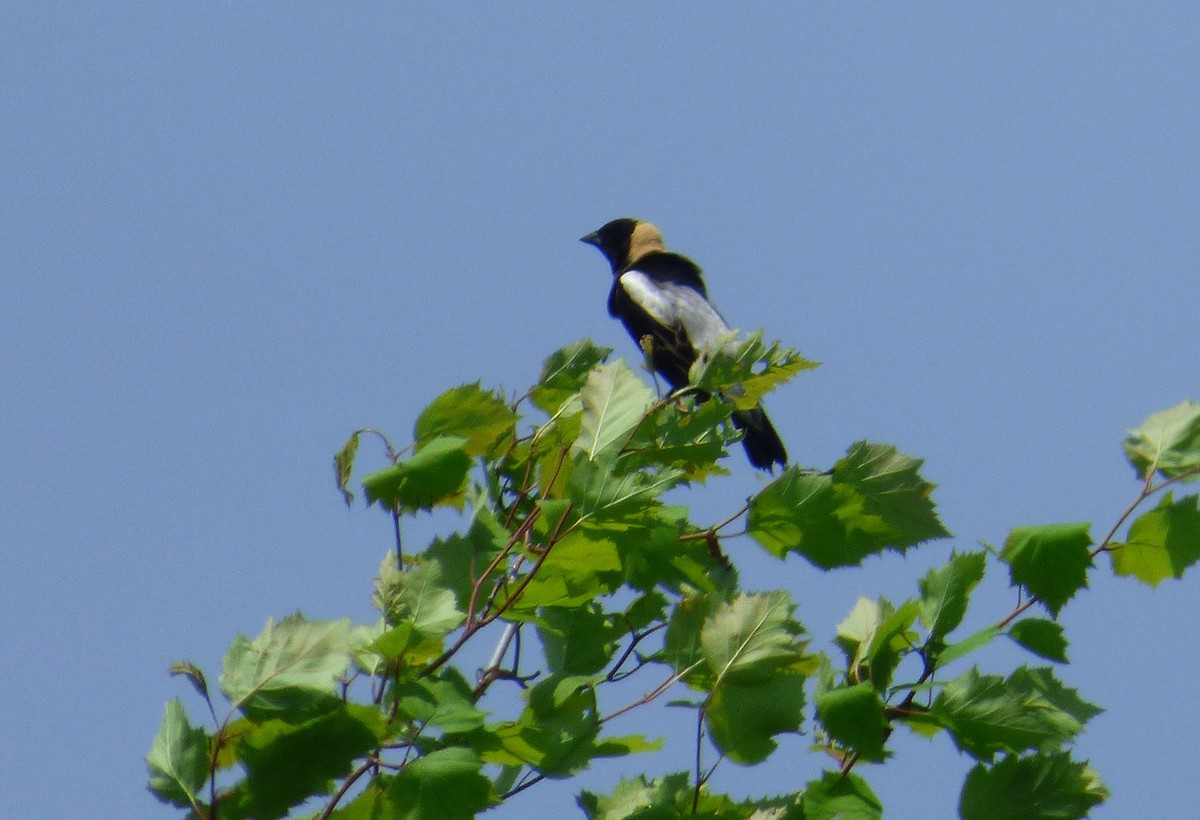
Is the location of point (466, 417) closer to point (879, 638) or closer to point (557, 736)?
point (557, 736)

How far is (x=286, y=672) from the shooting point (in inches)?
66.6

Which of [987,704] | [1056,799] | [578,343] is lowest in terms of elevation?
[1056,799]

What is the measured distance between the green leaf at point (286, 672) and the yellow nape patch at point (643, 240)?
265 inches

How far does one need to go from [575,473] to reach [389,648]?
0.40 meters

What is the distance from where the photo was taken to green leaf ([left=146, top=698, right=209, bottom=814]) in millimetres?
1688

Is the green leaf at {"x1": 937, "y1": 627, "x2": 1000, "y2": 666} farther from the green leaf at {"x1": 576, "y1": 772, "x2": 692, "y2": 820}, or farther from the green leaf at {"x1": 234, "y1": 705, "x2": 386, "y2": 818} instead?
the green leaf at {"x1": 234, "y1": 705, "x2": 386, "y2": 818}

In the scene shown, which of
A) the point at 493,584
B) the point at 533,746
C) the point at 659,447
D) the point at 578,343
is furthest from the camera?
the point at 578,343

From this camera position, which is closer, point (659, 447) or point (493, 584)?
point (493, 584)

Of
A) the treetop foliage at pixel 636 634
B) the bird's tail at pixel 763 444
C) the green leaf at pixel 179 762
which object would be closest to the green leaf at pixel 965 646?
the treetop foliage at pixel 636 634

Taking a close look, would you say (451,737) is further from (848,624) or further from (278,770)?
(848,624)

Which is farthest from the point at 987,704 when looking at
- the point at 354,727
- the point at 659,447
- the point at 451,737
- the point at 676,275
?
the point at 676,275

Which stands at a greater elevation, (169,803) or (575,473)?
(575,473)

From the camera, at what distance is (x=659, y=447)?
2.12 metres

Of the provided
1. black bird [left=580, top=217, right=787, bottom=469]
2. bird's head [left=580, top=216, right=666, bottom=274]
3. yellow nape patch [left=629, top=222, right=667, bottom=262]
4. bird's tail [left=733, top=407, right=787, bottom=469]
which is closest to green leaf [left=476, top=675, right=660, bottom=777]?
black bird [left=580, top=217, right=787, bottom=469]
